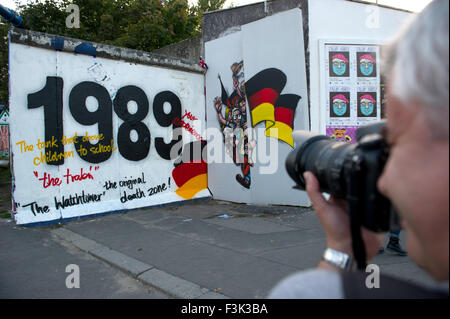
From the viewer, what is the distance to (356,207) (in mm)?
977

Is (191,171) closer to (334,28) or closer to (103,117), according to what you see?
(103,117)

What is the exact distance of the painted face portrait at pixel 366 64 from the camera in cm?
619

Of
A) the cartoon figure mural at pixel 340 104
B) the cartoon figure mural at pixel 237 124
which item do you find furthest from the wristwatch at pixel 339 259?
the cartoon figure mural at pixel 237 124

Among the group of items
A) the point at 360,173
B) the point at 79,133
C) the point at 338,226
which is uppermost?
the point at 79,133

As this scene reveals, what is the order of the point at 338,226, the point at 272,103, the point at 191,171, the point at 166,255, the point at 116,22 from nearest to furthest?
the point at 338,226 < the point at 166,255 < the point at 272,103 < the point at 191,171 < the point at 116,22

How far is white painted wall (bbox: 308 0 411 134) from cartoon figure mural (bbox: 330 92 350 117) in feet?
0.64

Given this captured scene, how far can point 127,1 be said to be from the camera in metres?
15.4

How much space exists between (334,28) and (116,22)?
11.5 m

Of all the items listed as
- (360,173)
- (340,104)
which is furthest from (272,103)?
(360,173)

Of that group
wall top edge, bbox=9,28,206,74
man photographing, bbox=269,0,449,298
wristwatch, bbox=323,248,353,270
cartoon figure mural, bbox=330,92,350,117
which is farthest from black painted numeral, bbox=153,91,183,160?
man photographing, bbox=269,0,449,298

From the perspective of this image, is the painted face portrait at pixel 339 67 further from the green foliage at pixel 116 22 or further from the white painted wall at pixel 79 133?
the green foliage at pixel 116 22

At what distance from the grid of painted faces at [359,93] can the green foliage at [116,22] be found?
880 centimetres

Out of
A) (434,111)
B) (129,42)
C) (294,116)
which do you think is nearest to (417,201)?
(434,111)
